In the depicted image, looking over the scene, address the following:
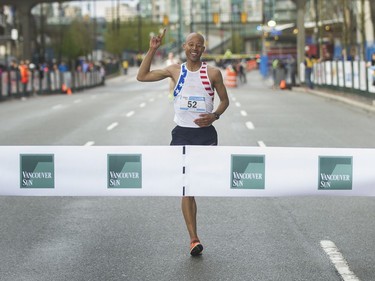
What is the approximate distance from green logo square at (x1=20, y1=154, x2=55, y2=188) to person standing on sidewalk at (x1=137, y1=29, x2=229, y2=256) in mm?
1033

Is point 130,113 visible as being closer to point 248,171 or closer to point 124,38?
point 248,171

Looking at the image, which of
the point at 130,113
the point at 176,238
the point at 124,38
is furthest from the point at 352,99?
the point at 124,38

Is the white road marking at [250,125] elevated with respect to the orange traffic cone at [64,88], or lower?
lower

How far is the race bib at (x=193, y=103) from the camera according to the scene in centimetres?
732

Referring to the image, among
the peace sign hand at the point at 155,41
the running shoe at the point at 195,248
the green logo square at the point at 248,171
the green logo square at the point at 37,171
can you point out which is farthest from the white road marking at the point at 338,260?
the green logo square at the point at 37,171

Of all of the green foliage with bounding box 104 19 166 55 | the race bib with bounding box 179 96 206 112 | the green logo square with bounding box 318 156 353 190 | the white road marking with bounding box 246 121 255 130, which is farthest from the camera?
the green foliage with bounding box 104 19 166 55

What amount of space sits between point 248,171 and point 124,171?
3.29 ft

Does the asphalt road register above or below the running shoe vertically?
below

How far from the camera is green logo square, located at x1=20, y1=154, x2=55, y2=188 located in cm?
718

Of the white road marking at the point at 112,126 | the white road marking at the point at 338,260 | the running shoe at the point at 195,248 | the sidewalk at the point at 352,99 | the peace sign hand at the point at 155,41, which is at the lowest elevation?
the white road marking at the point at 338,260

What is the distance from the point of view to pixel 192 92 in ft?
24.0

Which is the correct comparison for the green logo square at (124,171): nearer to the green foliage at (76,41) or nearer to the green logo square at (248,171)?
the green logo square at (248,171)

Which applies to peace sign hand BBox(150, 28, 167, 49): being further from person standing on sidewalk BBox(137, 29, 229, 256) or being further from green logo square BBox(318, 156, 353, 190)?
green logo square BBox(318, 156, 353, 190)

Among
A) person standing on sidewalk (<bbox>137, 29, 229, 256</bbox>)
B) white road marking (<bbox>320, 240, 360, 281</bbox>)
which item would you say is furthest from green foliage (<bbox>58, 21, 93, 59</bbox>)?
person standing on sidewalk (<bbox>137, 29, 229, 256</bbox>)
